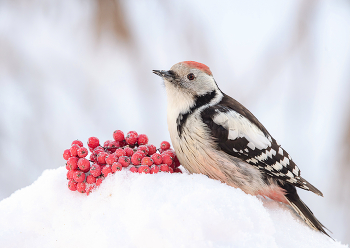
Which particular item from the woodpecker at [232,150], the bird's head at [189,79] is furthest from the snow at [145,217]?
the bird's head at [189,79]

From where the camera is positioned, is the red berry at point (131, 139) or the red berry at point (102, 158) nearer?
the red berry at point (102, 158)

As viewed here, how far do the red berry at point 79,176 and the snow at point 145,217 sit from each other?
0.06 m

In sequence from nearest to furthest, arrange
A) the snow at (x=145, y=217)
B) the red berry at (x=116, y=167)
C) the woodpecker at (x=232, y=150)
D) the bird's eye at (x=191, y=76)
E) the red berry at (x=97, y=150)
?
the snow at (x=145, y=217) → the red berry at (x=116, y=167) → the red berry at (x=97, y=150) → the woodpecker at (x=232, y=150) → the bird's eye at (x=191, y=76)

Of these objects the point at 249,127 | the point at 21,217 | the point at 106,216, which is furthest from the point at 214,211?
the point at 249,127

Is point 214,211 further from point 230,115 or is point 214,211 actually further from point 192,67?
point 192,67

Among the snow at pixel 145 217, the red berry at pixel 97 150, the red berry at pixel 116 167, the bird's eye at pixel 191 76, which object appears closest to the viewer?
the snow at pixel 145 217

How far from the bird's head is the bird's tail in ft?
2.07

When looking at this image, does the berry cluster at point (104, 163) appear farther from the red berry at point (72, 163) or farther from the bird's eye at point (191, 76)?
the bird's eye at point (191, 76)

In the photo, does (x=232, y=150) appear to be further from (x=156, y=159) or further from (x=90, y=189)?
(x=90, y=189)

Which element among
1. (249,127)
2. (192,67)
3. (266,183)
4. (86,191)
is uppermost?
(192,67)

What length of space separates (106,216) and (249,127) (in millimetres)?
815

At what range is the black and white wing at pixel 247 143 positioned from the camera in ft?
4.29

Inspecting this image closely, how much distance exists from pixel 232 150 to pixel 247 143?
0.09 metres

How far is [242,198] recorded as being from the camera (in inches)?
32.3
